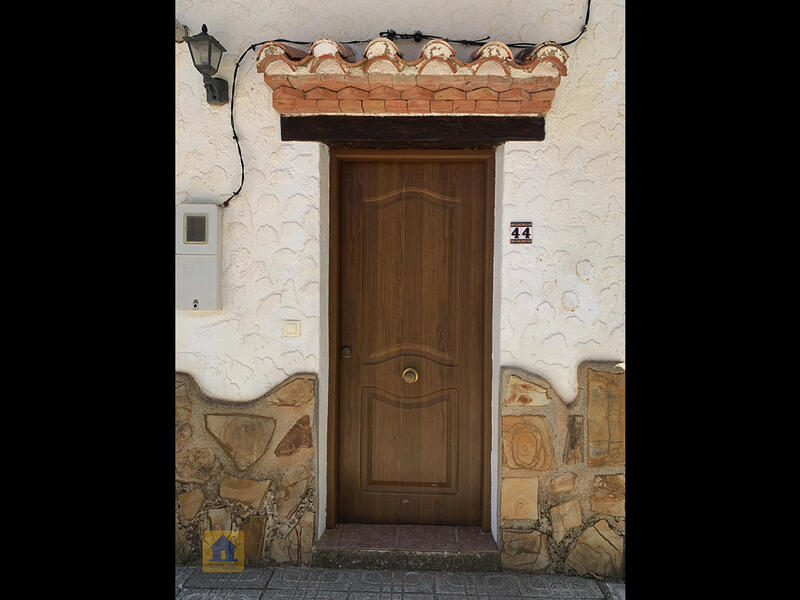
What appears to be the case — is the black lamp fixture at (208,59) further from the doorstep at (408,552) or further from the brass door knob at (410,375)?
the doorstep at (408,552)

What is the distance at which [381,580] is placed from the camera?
112 inches

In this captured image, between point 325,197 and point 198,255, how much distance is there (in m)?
0.81

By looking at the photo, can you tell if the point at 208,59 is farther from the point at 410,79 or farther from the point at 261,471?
the point at 261,471

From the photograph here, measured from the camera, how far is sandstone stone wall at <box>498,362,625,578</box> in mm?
2893

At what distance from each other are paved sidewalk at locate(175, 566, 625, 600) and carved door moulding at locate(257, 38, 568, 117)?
8.65 ft

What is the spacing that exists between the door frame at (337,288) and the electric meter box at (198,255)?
0.66 meters

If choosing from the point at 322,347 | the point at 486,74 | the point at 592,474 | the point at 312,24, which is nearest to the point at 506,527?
the point at 592,474

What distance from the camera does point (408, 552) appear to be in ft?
9.53

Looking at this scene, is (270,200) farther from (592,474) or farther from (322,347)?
(592,474)

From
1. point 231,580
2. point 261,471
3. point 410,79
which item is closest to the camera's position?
point 410,79

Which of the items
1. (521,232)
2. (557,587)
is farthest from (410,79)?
(557,587)

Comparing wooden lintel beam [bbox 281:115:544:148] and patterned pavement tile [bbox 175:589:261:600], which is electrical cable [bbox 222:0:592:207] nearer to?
wooden lintel beam [bbox 281:115:544:148]

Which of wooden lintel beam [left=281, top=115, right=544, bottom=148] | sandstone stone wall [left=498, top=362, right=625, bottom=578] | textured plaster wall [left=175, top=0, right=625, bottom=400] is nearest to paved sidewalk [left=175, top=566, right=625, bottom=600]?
sandstone stone wall [left=498, top=362, right=625, bottom=578]

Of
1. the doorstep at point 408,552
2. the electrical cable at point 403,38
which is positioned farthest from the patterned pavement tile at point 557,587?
the electrical cable at point 403,38
